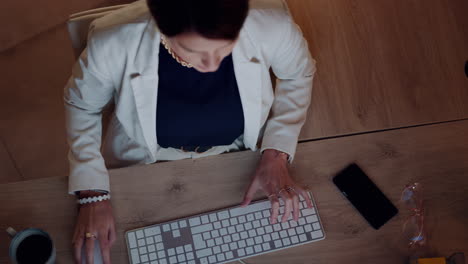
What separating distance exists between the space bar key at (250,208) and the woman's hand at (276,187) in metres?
0.01

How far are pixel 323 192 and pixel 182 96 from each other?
1.43ft

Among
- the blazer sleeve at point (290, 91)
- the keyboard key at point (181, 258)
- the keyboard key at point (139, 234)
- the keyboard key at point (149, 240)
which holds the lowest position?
the keyboard key at point (181, 258)

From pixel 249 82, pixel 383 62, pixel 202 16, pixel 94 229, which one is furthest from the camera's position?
pixel 383 62

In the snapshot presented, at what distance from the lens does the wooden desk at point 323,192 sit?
98 cm

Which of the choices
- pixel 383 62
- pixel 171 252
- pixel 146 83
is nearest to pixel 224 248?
pixel 171 252

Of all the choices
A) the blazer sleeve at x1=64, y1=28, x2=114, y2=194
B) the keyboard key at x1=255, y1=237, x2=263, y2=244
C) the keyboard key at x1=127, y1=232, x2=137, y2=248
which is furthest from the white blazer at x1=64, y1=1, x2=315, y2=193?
the keyboard key at x1=255, y1=237, x2=263, y2=244

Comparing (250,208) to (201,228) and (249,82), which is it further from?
(249,82)

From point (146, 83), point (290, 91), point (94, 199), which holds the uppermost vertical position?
point (146, 83)

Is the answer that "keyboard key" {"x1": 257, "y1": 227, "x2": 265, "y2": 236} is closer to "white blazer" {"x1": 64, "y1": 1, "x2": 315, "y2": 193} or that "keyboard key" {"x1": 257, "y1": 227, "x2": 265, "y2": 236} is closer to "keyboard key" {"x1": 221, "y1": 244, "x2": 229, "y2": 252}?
"keyboard key" {"x1": 221, "y1": 244, "x2": 229, "y2": 252}

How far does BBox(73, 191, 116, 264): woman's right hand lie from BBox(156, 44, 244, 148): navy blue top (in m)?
0.25

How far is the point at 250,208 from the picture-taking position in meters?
1.00

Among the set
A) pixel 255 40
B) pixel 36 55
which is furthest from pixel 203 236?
pixel 36 55

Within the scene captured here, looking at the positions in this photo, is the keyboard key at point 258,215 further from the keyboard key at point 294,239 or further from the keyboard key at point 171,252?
the keyboard key at point 171,252

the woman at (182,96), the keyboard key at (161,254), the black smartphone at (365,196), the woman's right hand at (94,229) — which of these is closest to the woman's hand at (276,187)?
the woman at (182,96)
